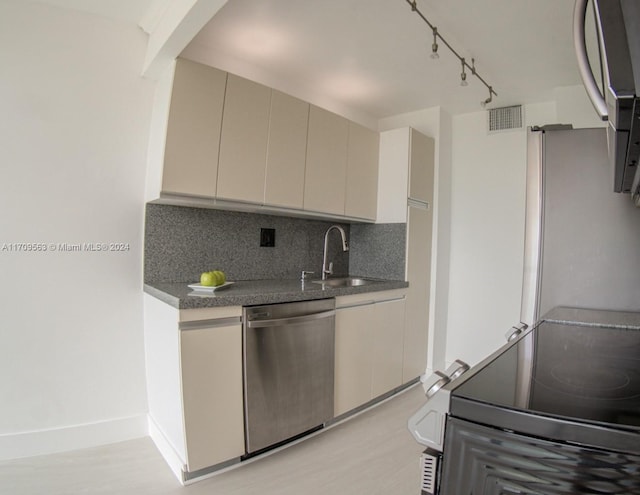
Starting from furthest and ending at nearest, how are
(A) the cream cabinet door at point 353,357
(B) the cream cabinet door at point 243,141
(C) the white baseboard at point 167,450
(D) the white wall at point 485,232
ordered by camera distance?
(D) the white wall at point 485,232
(A) the cream cabinet door at point 353,357
(B) the cream cabinet door at point 243,141
(C) the white baseboard at point 167,450

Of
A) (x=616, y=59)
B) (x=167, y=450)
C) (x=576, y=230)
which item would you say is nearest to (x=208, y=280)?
(x=167, y=450)

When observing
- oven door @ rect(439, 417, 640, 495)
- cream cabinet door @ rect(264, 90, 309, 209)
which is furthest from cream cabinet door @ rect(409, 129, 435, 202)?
oven door @ rect(439, 417, 640, 495)

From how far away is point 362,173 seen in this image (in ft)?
9.47

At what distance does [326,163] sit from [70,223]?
1644 millimetres

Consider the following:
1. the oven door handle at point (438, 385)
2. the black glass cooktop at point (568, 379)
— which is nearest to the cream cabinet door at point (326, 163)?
the black glass cooktop at point (568, 379)

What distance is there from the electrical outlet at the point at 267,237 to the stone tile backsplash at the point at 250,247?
30 mm

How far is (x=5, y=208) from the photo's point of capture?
1787mm

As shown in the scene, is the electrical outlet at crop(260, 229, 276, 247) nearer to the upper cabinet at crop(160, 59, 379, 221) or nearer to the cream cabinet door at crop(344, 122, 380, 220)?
the upper cabinet at crop(160, 59, 379, 221)

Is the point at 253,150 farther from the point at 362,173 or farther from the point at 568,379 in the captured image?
the point at 568,379

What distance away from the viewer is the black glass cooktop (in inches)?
22.3

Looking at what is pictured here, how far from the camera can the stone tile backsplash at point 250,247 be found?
2.16 meters

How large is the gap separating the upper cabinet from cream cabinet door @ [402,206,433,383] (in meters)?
0.56

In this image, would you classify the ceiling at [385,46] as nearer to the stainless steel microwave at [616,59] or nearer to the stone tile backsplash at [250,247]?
the stone tile backsplash at [250,247]

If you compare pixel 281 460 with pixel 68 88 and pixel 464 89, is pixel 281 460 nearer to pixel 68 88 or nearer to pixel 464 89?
pixel 68 88
